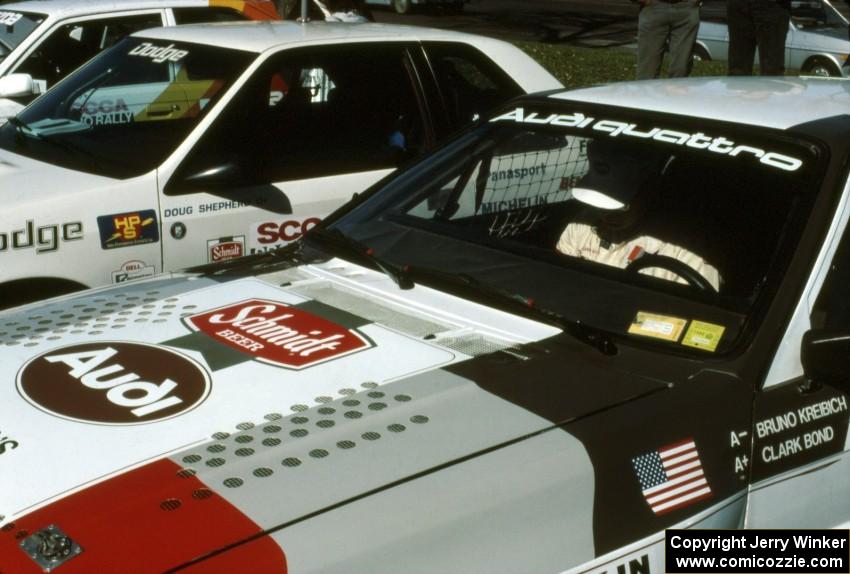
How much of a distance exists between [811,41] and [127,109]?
1438 cm

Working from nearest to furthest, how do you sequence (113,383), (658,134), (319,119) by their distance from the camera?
(113,383) → (658,134) → (319,119)

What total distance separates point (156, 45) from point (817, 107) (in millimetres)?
3272

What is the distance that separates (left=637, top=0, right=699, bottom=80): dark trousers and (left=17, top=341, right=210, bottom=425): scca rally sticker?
27.6 ft

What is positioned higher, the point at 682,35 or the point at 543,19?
the point at 682,35

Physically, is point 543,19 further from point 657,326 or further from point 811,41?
point 657,326

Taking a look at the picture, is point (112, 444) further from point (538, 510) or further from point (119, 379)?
point (538, 510)

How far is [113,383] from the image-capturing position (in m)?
2.48

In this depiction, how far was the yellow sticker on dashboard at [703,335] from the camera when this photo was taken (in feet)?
8.60

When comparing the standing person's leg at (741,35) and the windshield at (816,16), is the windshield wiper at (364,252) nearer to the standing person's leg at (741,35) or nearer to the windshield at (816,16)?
the standing person's leg at (741,35)

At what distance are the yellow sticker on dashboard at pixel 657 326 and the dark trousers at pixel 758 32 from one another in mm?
7869

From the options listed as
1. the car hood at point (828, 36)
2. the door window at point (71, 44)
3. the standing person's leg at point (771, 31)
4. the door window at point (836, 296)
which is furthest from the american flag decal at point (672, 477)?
the car hood at point (828, 36)

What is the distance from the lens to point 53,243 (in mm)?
4363

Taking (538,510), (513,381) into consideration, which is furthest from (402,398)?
(538,510)

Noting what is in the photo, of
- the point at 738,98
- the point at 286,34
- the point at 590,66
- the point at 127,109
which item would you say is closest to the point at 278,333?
the point at 738,98
